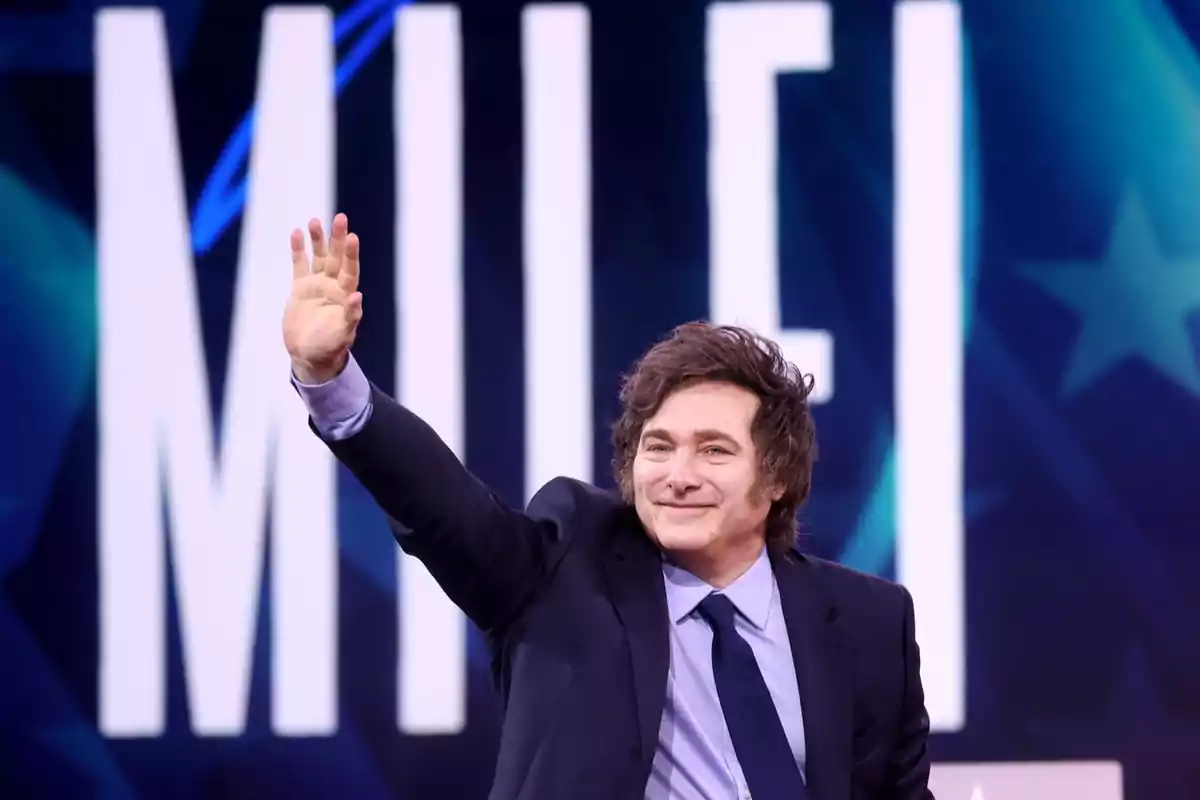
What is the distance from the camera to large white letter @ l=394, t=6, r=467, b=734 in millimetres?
2947

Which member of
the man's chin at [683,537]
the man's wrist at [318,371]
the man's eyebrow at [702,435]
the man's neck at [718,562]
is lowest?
the man's neck at [718,562]

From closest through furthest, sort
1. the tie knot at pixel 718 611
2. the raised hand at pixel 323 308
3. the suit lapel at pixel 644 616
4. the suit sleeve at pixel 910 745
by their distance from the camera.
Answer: the raised hand at pixel 323 308, the suit lapel at pixel 644 616, the tie knot at pixel 718 611, the suit sleeve at pixel 910 745

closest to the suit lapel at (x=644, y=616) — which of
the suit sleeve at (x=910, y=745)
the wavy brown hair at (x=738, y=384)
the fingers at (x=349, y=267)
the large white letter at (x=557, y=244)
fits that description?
the wavy brown hair at (x=738, y=384)

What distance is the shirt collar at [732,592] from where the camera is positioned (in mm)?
1786

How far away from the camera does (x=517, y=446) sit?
2967mm

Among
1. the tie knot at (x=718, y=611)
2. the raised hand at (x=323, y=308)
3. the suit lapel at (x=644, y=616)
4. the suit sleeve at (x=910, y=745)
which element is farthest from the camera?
the suit sleeve at (x=910, y=745)

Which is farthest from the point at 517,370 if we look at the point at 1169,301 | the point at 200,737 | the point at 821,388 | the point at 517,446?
the point at 1169,301

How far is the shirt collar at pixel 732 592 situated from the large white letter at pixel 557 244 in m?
1.14

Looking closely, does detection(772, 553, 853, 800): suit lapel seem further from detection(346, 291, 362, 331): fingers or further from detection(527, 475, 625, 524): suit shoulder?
detection(346, 291, 362, 331): fingers

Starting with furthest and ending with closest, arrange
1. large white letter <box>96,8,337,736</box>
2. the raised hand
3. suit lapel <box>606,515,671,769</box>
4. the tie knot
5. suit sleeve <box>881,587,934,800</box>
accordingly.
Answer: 1. large white letter <box>96,8,337,736</box>
2. suit sleeve <box>881,587,934,800</box>
3. the tie knot
4. suit lapel <box>606,515,671,769</box>
5. the raised hand

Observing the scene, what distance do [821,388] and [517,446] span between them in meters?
0.70

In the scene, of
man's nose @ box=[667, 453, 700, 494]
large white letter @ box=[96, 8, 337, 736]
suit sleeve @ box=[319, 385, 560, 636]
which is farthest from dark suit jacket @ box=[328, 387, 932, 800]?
large white letter @ box=[96, 8, 337, 736]

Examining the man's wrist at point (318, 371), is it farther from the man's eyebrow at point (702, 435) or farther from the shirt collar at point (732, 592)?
the shirt collar at point (732, 592)

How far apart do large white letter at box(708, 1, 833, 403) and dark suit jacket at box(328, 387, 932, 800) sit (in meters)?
1.13
